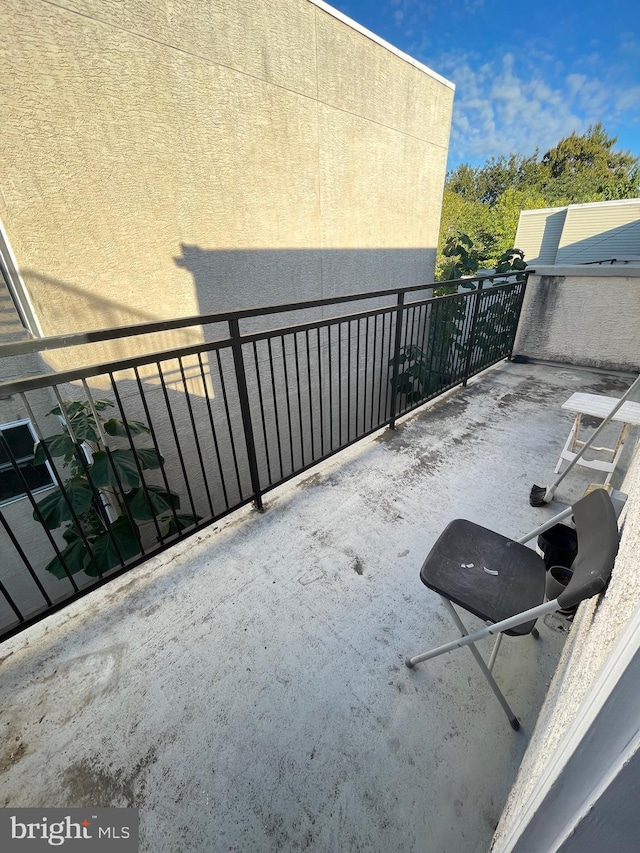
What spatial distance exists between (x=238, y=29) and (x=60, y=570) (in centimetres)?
450

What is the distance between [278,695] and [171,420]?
119 centimetres

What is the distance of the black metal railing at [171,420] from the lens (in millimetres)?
1627

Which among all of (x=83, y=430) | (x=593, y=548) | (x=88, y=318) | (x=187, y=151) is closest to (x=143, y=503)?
(x=83, y=430)

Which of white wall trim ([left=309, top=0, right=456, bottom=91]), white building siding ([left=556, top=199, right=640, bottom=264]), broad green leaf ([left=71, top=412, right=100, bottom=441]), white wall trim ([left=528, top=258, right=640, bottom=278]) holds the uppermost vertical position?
white wall trim ([left=309, top=0, right=456, bottom=91])

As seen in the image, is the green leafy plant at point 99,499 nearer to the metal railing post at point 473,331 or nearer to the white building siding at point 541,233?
the metal railing post at point 473,331

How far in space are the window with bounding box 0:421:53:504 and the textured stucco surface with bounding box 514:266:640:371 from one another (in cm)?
607

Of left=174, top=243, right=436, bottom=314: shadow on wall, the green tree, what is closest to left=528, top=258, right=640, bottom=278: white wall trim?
left=174, top=243, right=436, bottom=314: shadow on wall

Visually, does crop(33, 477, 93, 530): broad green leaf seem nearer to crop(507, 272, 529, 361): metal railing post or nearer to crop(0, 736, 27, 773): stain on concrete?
crop(0, 736, 27, 773): stain on concrete

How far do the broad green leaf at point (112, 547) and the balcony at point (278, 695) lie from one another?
207 mm

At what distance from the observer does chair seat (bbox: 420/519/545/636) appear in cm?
117

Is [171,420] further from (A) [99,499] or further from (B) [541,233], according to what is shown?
(B) [541,233]

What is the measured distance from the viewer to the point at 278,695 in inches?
51.4

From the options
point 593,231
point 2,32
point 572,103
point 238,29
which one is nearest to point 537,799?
point 2,32

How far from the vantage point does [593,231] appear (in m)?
12.5
